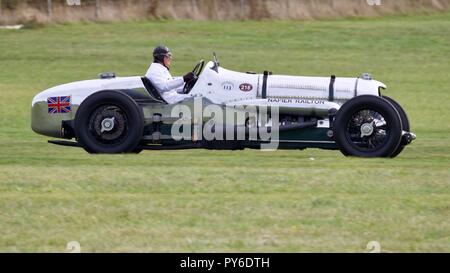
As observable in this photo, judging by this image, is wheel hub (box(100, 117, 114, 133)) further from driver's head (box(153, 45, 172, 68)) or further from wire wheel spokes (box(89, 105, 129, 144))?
driver's head (box(153, 45, 172, 68))

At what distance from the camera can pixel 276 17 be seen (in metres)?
36.7

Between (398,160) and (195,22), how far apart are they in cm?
2161

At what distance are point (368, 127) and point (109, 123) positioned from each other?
2.99m

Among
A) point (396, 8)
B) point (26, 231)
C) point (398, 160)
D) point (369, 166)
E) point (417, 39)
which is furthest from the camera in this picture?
point (396, 8)

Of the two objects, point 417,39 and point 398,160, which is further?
point 417,39

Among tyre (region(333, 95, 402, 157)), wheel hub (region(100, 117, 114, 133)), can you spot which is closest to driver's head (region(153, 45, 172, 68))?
wheel hub (region(100, 117, 114, 133))

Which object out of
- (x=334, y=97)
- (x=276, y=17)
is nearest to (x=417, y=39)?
(x=276, y=17)

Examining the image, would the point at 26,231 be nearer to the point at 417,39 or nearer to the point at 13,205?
the point at 13,205

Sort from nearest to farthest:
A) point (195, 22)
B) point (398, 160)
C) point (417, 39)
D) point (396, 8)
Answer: point (398, 160)
point (417, 39)
point (195, 22)
point (396, 8)

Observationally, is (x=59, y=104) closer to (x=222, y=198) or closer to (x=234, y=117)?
(x=234, y=117)

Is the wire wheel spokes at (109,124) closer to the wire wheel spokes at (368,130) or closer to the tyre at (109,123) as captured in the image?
the tyre at (109,123)

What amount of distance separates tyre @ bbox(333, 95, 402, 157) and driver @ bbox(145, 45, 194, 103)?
6.22ft

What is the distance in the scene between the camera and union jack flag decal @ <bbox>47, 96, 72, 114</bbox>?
48.9ft

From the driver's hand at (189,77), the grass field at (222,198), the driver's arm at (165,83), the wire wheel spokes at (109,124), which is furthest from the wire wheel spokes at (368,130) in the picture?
the wire wheel spokes at (109,124)
